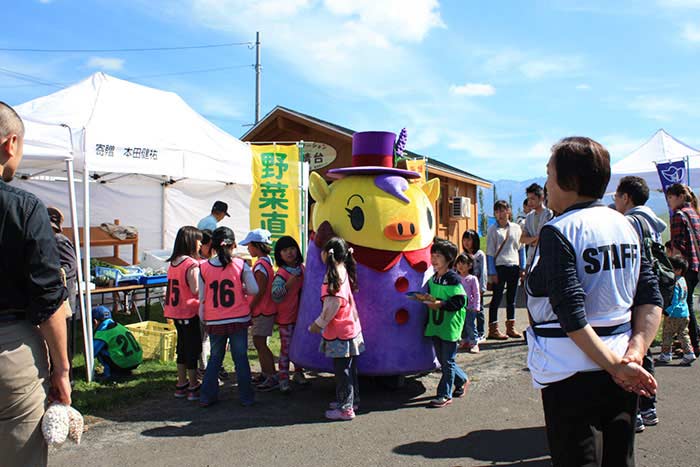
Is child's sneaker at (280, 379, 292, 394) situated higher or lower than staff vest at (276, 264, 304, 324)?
lower

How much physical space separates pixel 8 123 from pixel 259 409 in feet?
11.5

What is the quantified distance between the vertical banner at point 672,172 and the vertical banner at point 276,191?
23.5 feet

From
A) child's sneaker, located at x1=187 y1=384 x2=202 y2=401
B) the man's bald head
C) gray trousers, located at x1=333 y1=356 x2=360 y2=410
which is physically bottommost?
child's sneaker, located at x1=187 y1=384 x2=202 y2=401

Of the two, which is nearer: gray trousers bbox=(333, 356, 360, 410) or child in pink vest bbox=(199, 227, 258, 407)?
gray trousers bbox=(333, 356, 360, 410)

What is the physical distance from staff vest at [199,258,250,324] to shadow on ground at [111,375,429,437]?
0.82 m

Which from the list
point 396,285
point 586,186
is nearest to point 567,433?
point 586,186

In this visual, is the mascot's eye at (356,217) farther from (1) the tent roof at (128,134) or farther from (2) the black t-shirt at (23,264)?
(2) the black t-shirt at (23,264)

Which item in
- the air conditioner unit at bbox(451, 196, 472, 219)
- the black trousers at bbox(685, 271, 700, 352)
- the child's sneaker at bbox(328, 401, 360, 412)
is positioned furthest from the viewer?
the air conditioner unit at bbox(451, 196, 472, 219)

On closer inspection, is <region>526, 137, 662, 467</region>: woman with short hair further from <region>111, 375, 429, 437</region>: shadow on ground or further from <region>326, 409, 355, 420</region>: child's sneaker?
<region>111, 375, 429, 437</region>: shadow on ground

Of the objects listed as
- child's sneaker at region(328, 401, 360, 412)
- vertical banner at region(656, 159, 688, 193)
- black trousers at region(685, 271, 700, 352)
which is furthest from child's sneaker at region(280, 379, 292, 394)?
vertical banner at region(656, 159, 688, 193)

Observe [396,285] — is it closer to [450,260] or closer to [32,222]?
[450,260]

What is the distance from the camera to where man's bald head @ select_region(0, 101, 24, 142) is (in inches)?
85.7

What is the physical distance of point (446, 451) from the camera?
4027 mm

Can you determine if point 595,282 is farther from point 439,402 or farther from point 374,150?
point 374,150
